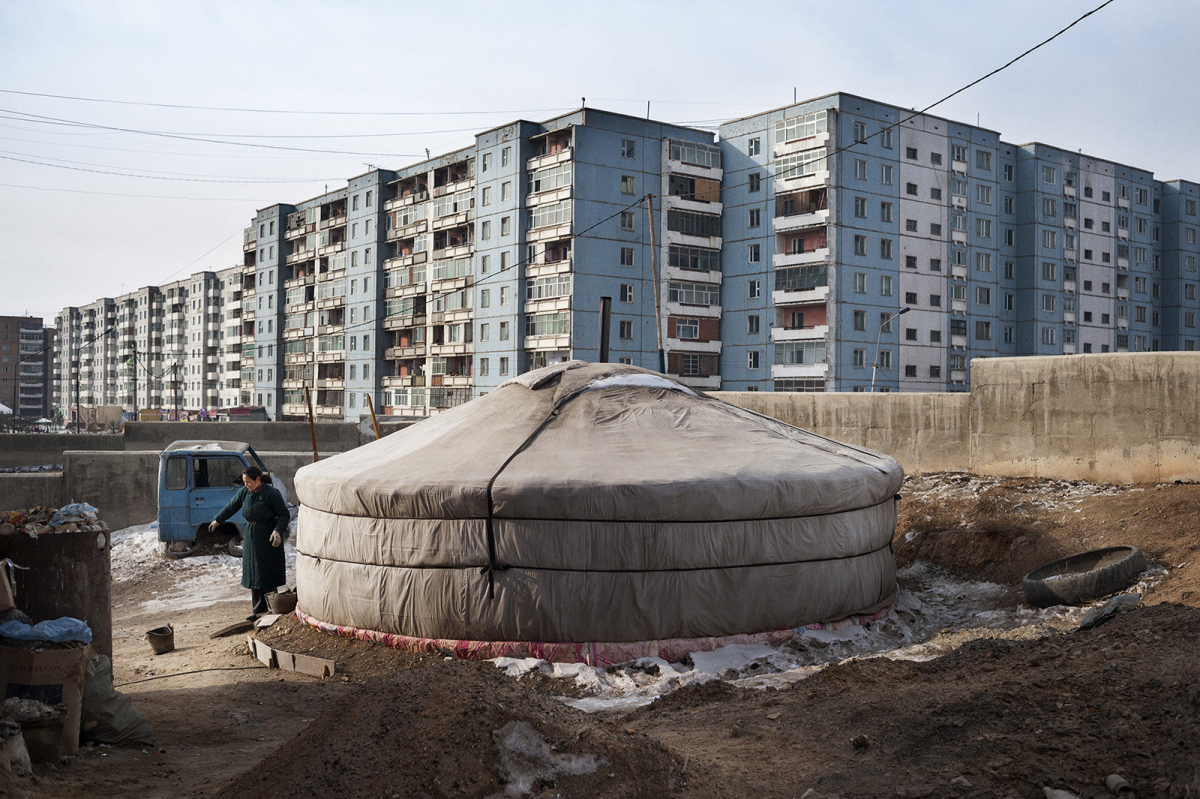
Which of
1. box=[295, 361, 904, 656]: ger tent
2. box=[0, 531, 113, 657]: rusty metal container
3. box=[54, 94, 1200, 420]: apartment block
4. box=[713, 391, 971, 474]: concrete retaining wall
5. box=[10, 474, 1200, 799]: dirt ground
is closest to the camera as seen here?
box=[10, 474, 1200, 799]: dirt ground

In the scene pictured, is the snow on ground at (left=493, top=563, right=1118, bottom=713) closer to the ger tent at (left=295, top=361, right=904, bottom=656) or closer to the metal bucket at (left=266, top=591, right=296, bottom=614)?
Answer: the ger tent at (left=295, top=361, right=904, bottom=656)

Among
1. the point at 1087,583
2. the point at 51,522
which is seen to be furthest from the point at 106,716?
the point at 1087,583

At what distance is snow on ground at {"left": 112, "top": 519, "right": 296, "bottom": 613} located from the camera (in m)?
9.88

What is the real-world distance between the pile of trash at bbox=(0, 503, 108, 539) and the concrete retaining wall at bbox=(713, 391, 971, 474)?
9.03 metres

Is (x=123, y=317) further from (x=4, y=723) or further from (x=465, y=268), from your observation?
(x=4, y=723)

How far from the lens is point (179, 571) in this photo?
37.1ft

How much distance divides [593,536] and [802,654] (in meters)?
1.75

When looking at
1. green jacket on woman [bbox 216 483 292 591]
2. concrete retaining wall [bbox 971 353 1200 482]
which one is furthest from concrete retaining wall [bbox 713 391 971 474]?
green jacket on woman [bbox 216 483 292 591]

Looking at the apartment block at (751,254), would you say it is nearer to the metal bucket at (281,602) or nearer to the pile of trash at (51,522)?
the metal bucket at (281,602)

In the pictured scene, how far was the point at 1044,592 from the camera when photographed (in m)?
6.76

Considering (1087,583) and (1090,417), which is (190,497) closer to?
(1087,583)

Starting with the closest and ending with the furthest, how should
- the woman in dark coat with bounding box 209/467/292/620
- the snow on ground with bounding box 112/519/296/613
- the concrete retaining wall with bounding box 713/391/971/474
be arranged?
the woman in dark coat with bounding box 209/467/292/620
the snow on ground with bounding box 112/519/296/613
the concrete retaining wall with bounding box 713/391/971/474

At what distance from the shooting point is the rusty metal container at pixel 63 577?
470cm

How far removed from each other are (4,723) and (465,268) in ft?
122
